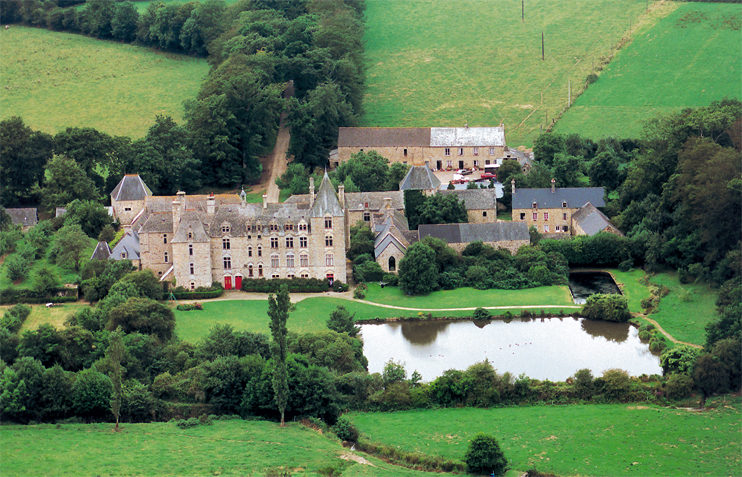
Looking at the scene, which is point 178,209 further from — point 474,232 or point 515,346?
point 515,346

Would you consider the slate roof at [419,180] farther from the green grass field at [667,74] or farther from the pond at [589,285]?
the green grass field at [667,74]

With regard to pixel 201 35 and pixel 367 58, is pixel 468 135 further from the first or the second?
pixel 201 35

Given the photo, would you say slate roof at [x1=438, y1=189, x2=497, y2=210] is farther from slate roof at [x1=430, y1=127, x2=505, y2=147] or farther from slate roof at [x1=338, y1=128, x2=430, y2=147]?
slate roof at [x1=338, y1=128, x2=430, y2=147]

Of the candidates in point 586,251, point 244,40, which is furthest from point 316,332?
point 244,40

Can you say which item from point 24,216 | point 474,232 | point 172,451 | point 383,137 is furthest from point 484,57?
point 172,451

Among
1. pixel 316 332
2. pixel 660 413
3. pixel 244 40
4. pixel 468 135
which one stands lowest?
pixel 660 413

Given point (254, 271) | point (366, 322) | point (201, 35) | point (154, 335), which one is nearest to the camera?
point (154, 335)

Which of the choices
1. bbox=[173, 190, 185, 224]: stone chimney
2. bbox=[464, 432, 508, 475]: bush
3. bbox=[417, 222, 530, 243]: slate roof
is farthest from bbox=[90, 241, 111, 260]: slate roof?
bbox=[464, 432, 508, 475]: bush
